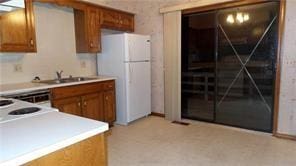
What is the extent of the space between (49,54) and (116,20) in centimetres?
136

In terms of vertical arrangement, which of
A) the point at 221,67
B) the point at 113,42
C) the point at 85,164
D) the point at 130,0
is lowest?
the point at 85,164

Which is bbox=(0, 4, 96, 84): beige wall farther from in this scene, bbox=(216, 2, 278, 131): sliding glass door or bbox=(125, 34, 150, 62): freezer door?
bbox=(216, 2, 278, 131): sliding glass door

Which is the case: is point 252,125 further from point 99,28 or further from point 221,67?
point 99,28

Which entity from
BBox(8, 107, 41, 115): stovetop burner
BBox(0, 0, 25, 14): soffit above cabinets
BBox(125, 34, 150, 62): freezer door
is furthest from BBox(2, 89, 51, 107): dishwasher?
BBox(125, 34, 150, 62): freezer door

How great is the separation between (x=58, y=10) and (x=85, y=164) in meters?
3.12

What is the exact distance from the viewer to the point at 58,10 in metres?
3.47

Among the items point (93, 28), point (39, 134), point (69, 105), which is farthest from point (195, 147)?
point (93, 28)

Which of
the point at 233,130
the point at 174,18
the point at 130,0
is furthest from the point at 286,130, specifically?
the point at 130,0

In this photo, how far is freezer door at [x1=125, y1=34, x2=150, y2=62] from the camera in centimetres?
364

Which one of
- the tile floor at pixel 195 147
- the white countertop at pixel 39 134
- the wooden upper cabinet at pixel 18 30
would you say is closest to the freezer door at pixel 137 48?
the tile floor at pixel 195 147

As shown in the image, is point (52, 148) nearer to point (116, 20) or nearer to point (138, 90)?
point (138, 90)

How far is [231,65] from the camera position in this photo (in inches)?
140

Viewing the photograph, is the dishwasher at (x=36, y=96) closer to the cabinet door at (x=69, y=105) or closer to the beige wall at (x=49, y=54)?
the cabinet door at (x=69, y=105)

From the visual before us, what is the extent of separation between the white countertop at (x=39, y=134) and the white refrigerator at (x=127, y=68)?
2.43 metres
